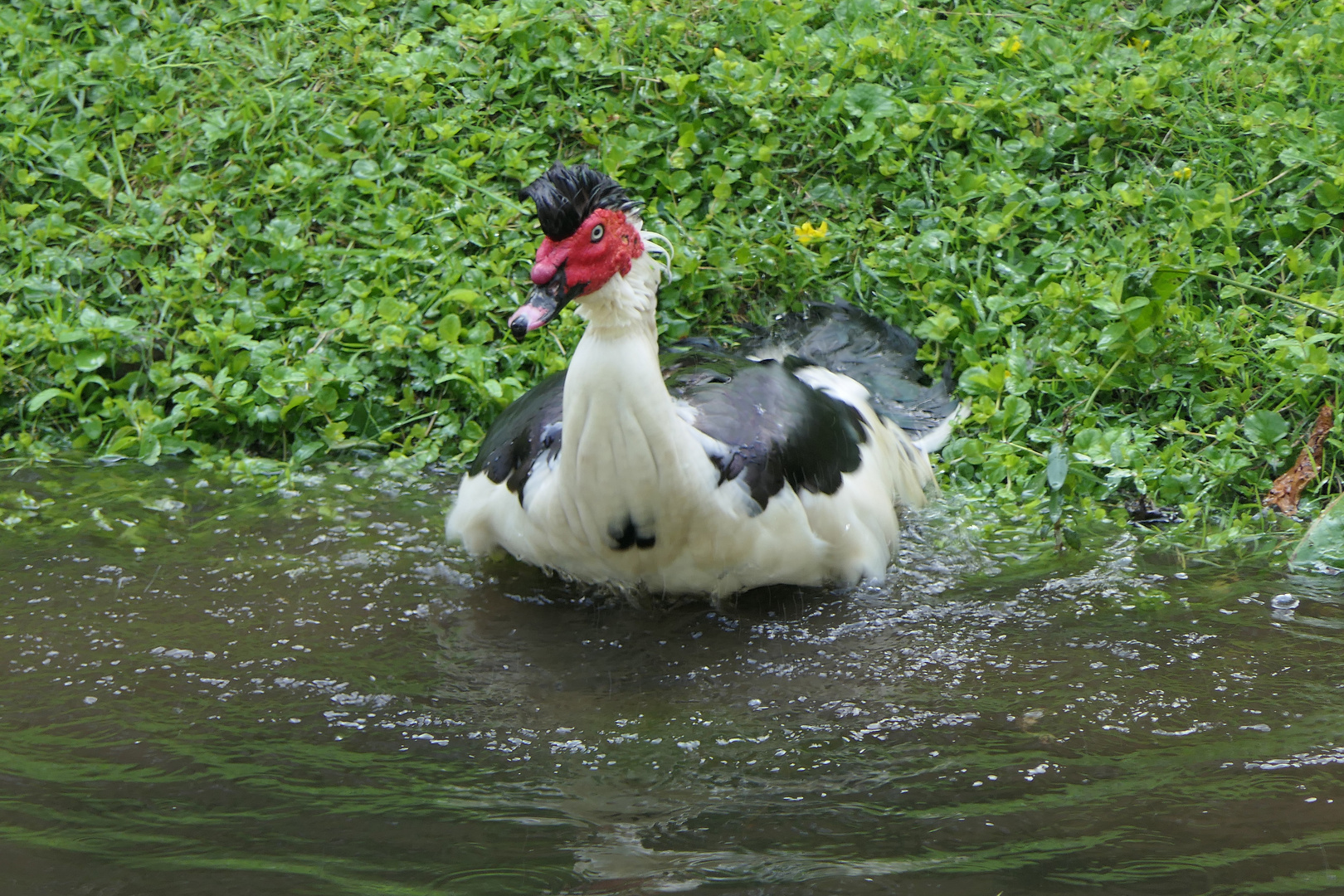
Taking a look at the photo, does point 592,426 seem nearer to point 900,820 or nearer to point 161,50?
point 900,820

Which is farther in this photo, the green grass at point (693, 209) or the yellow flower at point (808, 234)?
the yellow flower at point (808, 234)

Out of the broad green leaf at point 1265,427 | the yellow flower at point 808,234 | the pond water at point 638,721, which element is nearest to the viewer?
the pond water at point 638,721

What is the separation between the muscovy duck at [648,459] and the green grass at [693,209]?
2.41ft

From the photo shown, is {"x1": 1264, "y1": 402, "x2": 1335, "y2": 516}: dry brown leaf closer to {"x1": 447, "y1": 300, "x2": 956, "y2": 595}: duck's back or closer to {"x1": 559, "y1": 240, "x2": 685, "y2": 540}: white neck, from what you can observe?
{"x1": 447, "y1": 300, "x2": 956, "y2": 595}: duck's back

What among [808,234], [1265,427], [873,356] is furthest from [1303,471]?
[808,234]

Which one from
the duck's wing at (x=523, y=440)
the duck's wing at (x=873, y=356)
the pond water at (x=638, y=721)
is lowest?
the pond water at (x=638, y=721)

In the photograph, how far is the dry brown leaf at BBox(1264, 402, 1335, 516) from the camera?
13.3 feet

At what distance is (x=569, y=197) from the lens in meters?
3.16

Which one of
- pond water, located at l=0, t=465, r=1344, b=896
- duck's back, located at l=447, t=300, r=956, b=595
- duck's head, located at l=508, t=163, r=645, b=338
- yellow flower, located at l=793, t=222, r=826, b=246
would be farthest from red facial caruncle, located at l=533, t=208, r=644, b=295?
yellow flower, located at l=793, t=222, r=826, b=246

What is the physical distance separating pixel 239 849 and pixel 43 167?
403 centimetres

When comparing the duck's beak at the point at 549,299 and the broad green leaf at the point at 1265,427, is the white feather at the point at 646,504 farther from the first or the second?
the broad green leaf at the point at 1265,427

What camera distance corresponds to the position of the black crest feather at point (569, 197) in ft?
10.3

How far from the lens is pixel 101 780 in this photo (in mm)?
2709

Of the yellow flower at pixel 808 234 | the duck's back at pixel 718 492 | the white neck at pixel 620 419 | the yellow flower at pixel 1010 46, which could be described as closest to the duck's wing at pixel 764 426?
the duck's back at pixel 718 492
